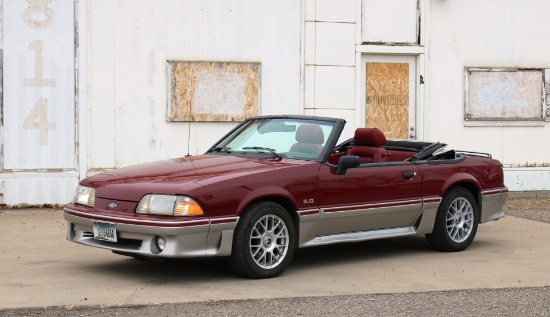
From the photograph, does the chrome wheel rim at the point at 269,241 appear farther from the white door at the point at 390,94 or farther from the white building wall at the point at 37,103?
the white door at the point at 390,94

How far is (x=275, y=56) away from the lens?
15.2 m

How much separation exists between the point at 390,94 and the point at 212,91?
292 cm

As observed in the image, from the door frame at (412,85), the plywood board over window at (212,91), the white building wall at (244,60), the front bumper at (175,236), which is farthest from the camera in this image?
the door frame at (412,85)

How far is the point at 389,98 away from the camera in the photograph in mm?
15977

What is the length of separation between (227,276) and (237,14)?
7.04 m

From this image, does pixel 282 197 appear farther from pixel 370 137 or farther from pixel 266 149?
pixel 370 137

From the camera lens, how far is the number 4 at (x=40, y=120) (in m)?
14.1

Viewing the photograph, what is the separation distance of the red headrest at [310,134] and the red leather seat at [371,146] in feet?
2.60

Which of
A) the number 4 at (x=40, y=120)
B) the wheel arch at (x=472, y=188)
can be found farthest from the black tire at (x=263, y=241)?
the number 4 at (x=40, y=120)

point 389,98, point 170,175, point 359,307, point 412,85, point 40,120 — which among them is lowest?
point 359,307

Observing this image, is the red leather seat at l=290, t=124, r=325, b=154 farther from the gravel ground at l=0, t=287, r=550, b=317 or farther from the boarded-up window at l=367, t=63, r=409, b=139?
the boarded-up window at l=367, t=63, r=409, b=139

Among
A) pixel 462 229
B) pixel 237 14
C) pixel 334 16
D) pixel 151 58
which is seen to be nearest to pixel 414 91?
pixel 334 16

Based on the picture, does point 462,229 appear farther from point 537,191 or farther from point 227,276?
point 537,191

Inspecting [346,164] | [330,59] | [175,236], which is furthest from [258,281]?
[330,59]
